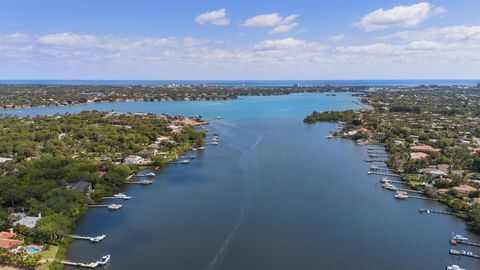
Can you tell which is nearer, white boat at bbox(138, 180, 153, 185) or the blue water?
the blue water

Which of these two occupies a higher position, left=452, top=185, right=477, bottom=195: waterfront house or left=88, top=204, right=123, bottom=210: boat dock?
left=452, top=185, right=477, bottom=195: waterfront house

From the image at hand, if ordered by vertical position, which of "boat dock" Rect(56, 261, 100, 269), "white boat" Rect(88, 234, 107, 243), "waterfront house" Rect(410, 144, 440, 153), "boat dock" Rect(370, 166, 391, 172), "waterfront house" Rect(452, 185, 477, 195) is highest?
"waterfront house" Rect(410, 144, 440, 153)

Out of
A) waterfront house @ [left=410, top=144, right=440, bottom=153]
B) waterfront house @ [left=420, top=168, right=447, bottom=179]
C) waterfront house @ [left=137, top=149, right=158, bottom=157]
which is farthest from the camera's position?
waterfront house @ [left=410, top=144, right=440, bottom=153]

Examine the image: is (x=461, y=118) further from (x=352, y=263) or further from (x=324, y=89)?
(x=324, y=89)

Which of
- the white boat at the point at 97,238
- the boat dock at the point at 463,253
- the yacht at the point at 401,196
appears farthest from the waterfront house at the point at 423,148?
the white boat at the point at 97,238

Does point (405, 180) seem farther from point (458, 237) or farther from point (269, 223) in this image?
point (269, 223)

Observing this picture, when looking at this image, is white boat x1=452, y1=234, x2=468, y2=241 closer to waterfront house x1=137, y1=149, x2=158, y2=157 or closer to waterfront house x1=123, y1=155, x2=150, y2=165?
waterfront house x1=123, y1=155, x2=150, y2=165

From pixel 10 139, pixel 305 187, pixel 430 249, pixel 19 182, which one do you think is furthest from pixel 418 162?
pixel 10 139

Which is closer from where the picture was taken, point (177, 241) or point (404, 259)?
point (404, 259)

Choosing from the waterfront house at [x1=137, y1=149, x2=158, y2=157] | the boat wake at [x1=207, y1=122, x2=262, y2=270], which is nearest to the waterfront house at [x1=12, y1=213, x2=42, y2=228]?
the boat wake at [x1=207, y1=122, x2=262, y2=270]
